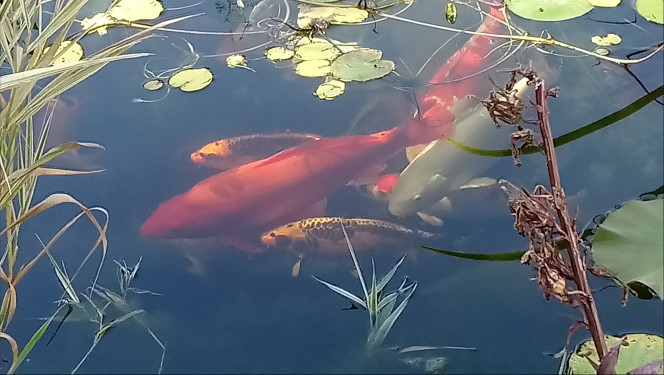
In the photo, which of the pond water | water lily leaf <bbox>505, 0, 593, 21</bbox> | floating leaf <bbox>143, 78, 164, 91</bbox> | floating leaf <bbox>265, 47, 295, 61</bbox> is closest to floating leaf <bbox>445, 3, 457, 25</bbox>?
the pond water

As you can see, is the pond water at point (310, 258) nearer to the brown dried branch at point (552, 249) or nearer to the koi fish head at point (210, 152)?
the koi fish head at point (210, 152)

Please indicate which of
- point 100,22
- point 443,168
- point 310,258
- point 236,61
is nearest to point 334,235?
point 310,258

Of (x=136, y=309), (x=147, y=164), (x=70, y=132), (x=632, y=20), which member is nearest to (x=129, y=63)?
(x=70, y=132)

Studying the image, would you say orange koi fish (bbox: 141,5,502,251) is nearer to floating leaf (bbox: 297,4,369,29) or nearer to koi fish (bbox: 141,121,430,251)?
koi fish (bbox: 141,121,430,251)

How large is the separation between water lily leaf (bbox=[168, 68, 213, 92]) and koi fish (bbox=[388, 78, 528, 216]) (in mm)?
632

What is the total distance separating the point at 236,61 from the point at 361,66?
36 centimetres

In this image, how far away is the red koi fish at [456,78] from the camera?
1.47 m

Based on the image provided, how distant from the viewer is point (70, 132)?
1.50 meters

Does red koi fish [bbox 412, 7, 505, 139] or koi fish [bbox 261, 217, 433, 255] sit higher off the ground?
red koi fish [bbox 412, 7, 505, 139]

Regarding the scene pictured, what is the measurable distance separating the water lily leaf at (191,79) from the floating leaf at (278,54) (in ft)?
0.58

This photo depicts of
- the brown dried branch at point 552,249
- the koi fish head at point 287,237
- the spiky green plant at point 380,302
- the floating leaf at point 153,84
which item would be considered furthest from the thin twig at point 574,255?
the floating leaf at point 153,84

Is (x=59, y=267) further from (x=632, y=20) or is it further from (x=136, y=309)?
(x=632, y=20)

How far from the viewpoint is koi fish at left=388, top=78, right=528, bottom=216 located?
50.8 inches

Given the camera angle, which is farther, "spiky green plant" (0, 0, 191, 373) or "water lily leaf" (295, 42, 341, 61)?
"water lily leaf" (295, 42, 341, 61)
